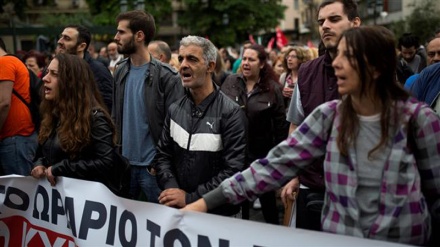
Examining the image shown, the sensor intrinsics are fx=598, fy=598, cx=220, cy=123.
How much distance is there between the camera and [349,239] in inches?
97.6

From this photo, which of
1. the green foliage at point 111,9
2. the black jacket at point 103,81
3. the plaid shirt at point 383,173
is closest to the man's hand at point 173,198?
the plaid shirt at point 383,173

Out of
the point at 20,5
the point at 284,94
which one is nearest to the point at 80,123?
the point at 284,94

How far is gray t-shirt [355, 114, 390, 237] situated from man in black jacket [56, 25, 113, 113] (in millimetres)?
3419

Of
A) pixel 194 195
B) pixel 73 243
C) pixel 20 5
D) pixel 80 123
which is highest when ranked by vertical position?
pixel 20 5

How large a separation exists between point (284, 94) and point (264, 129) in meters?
0.81

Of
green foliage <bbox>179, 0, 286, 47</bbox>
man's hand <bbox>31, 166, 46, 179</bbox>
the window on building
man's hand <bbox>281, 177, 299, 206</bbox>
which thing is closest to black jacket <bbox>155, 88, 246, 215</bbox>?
man's hand <bbox>281, 177, 299, 206</bbox>

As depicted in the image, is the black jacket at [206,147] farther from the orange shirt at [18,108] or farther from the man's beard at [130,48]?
the orange shirt at [18,108]

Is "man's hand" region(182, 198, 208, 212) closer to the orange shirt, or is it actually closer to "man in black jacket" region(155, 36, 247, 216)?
"man in black jacket" region(155, 36, 247, 216)

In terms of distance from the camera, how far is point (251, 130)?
6176 mm

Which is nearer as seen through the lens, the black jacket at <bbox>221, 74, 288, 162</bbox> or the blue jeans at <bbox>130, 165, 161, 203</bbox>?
the blue jeans at <bbox>130, 165, 161, 203</bbox>

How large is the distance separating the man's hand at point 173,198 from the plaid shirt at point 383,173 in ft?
2.54

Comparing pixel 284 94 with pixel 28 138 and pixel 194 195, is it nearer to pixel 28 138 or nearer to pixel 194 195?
pixel 28 138

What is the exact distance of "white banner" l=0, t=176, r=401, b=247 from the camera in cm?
276

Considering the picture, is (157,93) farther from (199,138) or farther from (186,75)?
(199,138)
